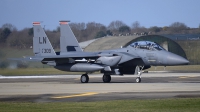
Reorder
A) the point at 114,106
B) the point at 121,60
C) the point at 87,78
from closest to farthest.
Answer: the point at 114,106
the point at 121,60
the point at 87,78

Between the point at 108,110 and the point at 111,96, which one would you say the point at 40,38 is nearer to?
the point at 111,96

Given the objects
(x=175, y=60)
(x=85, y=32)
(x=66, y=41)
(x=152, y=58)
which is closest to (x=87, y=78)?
(x=152, y=58)

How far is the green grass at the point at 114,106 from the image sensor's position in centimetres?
1392

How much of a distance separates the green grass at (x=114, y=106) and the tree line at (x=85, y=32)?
3611 cm

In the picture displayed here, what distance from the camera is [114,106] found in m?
14.6

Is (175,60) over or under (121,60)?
under

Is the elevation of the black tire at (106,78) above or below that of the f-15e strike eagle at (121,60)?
below

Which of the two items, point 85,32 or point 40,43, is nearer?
point 40,43

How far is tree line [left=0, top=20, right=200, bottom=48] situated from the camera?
54.0 meters

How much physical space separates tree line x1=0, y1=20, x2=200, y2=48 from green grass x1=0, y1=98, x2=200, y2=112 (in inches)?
1422

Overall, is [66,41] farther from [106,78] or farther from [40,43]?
[106,78]

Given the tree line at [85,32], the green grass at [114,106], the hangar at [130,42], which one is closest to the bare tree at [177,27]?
the tree line at [85,32]

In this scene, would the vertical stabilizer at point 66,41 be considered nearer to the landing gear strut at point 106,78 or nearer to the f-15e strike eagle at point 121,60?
the f-15e strike eagle at point 121,60

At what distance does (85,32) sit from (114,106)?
81.9 metres
